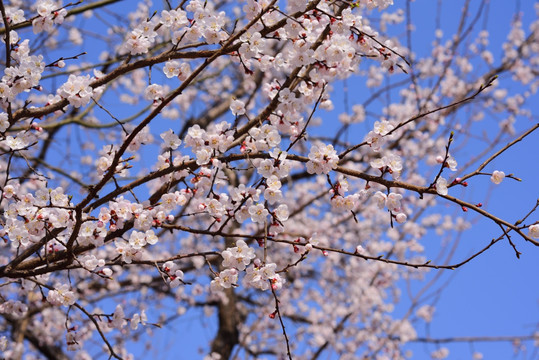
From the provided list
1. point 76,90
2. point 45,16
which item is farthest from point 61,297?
point 45,16

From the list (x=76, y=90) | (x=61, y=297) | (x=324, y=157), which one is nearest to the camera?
(x=324, y=157)

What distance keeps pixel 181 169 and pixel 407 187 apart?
1215mm

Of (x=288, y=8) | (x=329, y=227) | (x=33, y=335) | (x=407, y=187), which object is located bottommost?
(x=407, y=187)

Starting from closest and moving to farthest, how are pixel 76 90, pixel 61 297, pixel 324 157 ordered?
pixel 324 157 → pixel 76 90 → pixel 61 297

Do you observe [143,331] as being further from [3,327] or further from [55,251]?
[55,251]

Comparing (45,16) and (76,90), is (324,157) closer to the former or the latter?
(76,90)

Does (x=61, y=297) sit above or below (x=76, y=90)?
below

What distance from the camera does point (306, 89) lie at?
3.09 m

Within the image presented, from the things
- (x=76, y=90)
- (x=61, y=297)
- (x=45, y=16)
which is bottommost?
(x=61, y=297)

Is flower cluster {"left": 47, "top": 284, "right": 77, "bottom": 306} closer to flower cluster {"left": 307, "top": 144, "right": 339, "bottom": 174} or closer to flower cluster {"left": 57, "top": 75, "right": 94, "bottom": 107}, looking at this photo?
flower cluster {"left": 57, "top": 75, "right": 94, "bottom": 107}

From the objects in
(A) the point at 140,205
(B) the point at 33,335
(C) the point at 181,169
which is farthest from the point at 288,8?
(B) the point at 33,335

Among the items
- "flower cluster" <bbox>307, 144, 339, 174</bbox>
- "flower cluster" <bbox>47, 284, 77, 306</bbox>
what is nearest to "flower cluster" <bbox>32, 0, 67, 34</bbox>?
"flower cluster" <bbox>47, 284, 77, 306</bbox>

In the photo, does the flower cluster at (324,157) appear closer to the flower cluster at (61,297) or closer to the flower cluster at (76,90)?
the flower cluster at (76,90)

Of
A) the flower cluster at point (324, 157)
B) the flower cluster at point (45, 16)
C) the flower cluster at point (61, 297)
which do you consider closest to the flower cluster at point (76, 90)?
the flower cluster at point (45, 16)
